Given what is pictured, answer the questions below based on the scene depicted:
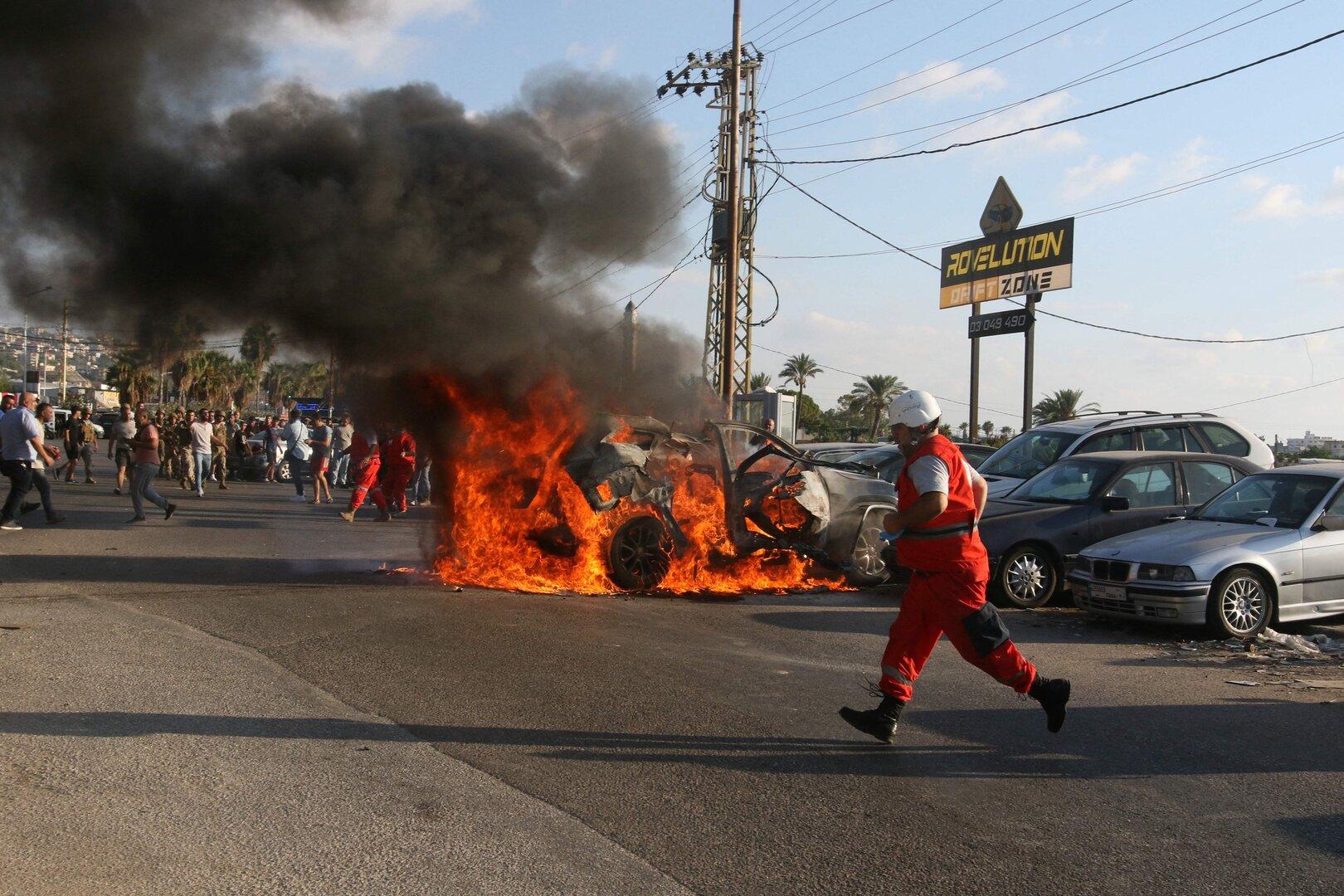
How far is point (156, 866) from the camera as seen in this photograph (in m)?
3.75

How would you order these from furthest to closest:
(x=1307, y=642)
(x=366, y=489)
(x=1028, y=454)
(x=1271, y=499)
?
(x=366, y=489) → (x=1028, y=454) → (x=1271, y=499) → (x=1307, y=642)

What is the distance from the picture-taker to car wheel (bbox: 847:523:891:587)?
1120 centimetres

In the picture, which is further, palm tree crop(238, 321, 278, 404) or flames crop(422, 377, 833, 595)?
palm tree crop(238, 321, 278, 404)

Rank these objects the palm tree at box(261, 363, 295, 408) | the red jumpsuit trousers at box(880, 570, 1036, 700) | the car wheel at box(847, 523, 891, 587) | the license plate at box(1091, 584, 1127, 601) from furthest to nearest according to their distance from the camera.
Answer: the palm tree at box(261, 363, 295, 408) → the car wheel at box(847, 523, 891, 587) → the license plate at box(1091, 584, 1127, 601) → the red jumpsuit trousers at box(880, 570, 1036, 700)

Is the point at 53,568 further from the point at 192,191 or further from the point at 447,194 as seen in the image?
the point at 447,194

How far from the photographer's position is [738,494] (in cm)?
1048

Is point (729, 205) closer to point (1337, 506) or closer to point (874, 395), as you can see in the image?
point (1337, 506)

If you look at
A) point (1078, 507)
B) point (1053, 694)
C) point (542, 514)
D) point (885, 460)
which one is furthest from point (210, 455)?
point (1053, 694)

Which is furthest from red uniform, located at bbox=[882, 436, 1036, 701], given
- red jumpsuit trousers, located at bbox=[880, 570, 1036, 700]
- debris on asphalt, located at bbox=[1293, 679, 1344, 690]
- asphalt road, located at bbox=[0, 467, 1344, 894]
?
debris on asphalt, located at bbox=[1293, 679, 1344, 690]

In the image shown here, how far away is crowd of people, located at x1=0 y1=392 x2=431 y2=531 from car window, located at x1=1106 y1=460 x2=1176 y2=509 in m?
7.21

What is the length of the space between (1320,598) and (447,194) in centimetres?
866

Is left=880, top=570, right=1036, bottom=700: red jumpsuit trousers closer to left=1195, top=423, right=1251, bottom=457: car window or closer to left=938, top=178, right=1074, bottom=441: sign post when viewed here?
left=1195, top=423, right=1251, bottom=457: car window

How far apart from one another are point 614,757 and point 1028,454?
10329 mm

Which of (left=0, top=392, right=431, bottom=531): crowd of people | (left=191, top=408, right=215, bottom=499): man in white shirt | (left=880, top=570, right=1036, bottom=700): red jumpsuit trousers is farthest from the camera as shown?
(left=191, top=408, right=215, bottom=499): man in white shirt
